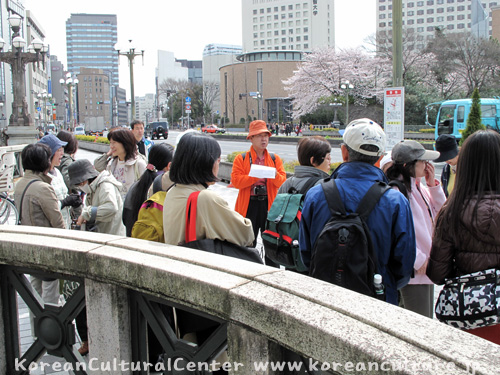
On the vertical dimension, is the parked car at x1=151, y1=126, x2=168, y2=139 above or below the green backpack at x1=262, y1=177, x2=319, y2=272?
above

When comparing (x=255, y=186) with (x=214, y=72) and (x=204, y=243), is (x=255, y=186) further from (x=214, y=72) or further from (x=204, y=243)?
(x=214, y=72)

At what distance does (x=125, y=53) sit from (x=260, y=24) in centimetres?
12141

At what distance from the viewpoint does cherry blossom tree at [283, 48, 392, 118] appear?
174 feet

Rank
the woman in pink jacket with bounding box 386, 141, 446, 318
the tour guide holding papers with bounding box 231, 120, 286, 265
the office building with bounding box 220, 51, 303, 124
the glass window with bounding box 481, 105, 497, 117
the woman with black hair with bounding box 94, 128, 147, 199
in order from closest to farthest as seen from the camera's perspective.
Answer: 1. the woman in pink jacket with bounding box 386, 141, 446, 318
2. the tour guide holding papers with bounding box 231, 120, 286, 265
3. the woman with black hair with bounding box 94, 128, 147, 199
4. the glass window with bounding box 481, 105, 497, 117
5. the office building with bounding box 220, 51, 303, 124

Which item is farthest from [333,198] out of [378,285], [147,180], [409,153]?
[147,180]

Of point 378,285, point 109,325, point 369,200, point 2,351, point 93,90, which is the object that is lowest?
point 2,351

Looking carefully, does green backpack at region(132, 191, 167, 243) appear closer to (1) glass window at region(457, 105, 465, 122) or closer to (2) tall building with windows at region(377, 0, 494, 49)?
(1) glass window at region(457, 105, 465, 122)

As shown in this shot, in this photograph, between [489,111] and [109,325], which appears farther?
[489,111]

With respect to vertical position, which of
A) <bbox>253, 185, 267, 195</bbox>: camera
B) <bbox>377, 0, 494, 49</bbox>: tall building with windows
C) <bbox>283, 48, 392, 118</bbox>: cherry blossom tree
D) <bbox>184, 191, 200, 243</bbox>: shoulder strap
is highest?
<bbox>377, 0, 494, 49</bbox>: tall building with windows

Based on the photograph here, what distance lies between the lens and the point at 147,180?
171 inches

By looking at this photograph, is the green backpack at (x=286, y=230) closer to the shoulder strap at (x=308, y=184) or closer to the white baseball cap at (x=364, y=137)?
the shoulder strap at (x=308, y=184)

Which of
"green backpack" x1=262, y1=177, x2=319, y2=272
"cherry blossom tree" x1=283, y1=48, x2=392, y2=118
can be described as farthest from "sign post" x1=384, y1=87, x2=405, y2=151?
"cherry blossom tree" x1=283, y1=48, x2=392, y2=118

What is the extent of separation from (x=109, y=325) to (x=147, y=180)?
2077 mm

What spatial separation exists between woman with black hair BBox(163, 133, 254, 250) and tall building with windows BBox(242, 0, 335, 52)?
135 m
